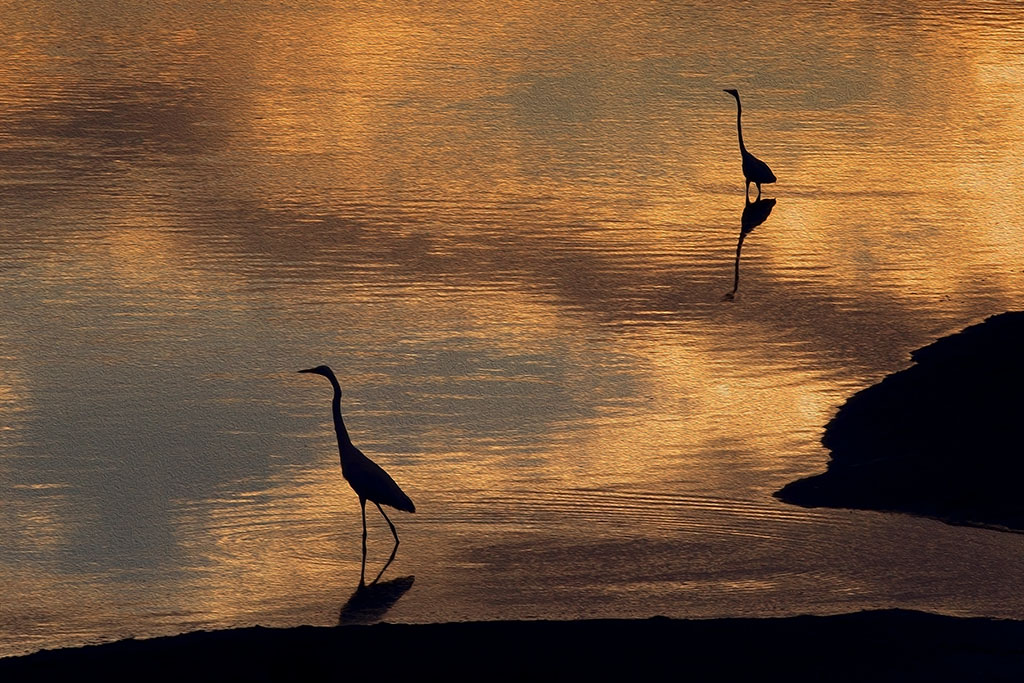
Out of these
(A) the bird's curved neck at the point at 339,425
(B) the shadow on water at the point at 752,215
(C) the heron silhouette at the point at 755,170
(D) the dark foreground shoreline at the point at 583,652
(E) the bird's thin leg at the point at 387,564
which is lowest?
(E) the bird's thin leg at the point at 387,564

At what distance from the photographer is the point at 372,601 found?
1068 centimetres

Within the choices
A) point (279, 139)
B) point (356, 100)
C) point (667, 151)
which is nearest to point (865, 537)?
point (667, 151)

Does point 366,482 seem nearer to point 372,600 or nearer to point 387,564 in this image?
point 387,564

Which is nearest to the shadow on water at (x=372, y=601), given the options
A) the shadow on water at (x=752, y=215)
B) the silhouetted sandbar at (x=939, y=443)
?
the silhouetted sandbar at (x=939, y=443)

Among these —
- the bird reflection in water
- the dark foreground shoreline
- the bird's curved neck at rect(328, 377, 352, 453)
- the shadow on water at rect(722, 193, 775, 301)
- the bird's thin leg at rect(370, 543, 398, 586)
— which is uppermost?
the bird's curved neck at rect(328, 377, 352, 453)

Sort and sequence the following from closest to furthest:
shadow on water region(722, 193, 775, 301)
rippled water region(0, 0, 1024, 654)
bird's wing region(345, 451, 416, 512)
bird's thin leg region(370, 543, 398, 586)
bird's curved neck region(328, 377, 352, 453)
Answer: bird's thin leg region(370, 543, 398, 586) < rippled water region(0, 0, 1024, 654) < bird's wing region(345, 451, 416, 512) < bird's curved neck region(328, 377, 352, 453) < shadow on water region(722, 193, 775, 301)

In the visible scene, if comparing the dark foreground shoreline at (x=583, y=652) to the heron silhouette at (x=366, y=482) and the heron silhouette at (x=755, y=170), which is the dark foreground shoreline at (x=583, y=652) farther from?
the heron silhouette at (x=755, y=170)

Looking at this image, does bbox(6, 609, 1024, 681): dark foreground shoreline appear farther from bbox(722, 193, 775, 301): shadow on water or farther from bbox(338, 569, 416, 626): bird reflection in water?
bbox(722, 193, 775, 301): shadow on water

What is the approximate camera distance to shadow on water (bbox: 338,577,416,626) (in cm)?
1038

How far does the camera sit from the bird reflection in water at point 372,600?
1038 centimetres

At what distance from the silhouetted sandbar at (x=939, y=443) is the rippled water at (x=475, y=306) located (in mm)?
263

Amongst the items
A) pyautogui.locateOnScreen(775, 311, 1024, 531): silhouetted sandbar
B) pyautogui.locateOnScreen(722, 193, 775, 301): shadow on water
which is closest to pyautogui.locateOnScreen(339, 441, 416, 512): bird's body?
pyautogui.locateOnScreen(775, 311, 1024, 531): silhouetted sandbar

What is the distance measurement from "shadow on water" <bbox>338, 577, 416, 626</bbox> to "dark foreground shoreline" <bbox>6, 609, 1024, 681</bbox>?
1.16ft

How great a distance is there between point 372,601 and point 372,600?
0.02m
